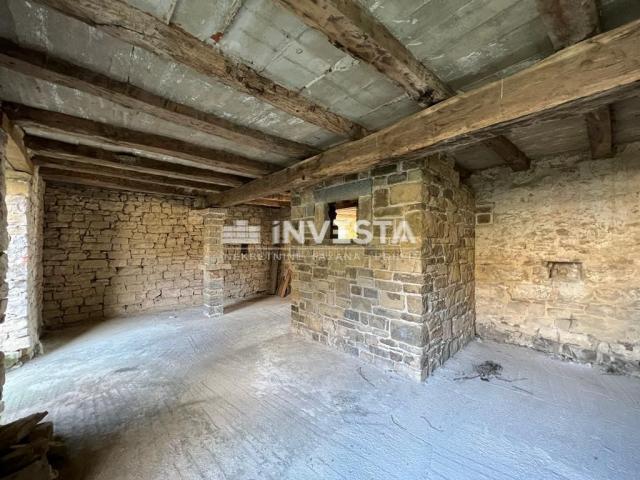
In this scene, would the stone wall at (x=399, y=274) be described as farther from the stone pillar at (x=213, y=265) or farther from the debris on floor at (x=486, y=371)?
the stone pillar at (x=213, y=265)

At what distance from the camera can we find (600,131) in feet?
7.46

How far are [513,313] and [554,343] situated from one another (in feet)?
1.61

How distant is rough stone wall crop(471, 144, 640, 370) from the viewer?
109 inches

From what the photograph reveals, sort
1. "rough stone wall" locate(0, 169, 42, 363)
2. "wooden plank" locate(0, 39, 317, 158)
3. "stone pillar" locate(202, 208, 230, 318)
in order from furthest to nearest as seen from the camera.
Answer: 1. "stone pillar" locate(202, 208, 230, 318)
2. "rough stone wall" locate(0, 169, 42, 363)
3. "wooden plank" locate(0, 39, 317, 158)

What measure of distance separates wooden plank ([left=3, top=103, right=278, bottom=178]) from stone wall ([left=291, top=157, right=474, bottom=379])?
1.30m

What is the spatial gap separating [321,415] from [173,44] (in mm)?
2603

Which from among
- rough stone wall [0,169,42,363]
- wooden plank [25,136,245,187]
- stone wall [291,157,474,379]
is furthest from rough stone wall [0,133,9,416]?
stone wall [291,157,474,379]

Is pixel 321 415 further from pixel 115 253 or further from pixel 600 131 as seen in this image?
pixel 115 253

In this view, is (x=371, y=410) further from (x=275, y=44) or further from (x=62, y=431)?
(x=275, y=44)

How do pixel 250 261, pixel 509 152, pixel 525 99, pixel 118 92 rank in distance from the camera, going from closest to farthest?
pixel 525 99, pixel 118 92, pixel 509 152, pixel 250 261

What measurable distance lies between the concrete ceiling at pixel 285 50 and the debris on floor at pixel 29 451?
7.21ft

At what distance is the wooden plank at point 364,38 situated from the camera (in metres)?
1.08

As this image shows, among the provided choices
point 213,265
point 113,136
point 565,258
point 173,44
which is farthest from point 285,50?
point 213,265

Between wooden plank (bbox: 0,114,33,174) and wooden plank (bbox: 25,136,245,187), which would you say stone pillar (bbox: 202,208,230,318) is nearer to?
wooden plank (bbox: 25,136,245,187)
